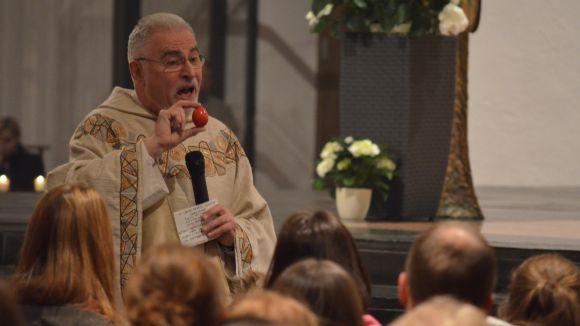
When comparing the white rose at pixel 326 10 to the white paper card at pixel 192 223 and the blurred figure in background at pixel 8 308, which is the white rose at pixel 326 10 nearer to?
the white paper card at pixel 192 223

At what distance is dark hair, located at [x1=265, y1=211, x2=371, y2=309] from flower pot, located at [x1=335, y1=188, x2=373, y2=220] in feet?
10.1

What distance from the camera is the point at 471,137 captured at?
10.2m

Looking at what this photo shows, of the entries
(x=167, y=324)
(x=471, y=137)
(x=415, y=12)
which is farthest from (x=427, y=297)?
(x=471, y=137)

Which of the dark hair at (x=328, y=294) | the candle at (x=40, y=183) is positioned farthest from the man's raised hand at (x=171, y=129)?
the candle at (x=40, y=183)

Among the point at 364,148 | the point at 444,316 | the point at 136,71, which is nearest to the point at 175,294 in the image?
the point at 444,316

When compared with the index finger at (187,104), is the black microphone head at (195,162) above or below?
below

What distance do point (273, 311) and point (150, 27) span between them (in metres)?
2.14

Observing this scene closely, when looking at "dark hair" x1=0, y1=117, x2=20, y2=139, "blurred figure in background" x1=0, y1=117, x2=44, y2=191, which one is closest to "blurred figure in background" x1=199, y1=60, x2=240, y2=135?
"blurred figure in background" x1=0, y1=117, x2=44, y2=191

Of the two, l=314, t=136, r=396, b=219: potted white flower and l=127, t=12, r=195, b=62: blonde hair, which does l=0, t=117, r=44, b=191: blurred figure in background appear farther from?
l=127, t=12, r=195, b=62: blonde hair

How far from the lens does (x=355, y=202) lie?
6340 millimetres

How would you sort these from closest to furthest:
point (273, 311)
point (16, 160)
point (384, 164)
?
1. point (273, 311)
2. point (384, 164)
3. point (16, 160)

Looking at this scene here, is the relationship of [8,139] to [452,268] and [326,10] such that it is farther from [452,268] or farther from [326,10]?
[452,268]

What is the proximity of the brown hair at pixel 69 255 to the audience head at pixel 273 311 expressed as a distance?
0.90 m

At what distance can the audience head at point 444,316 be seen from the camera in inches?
84.7
